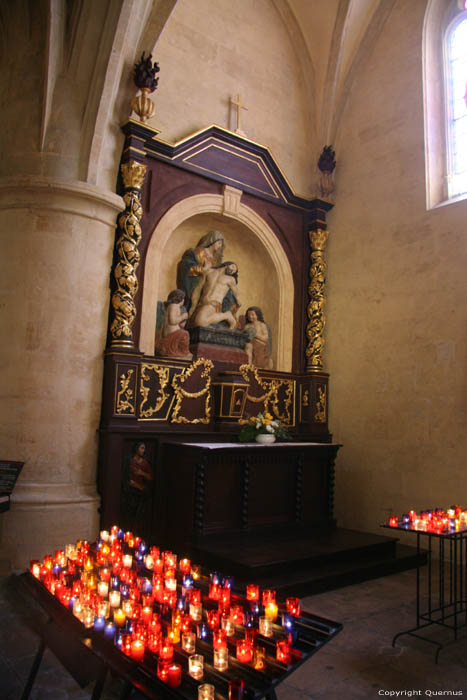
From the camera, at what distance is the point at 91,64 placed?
276 inches

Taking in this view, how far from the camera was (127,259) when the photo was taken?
282 inches

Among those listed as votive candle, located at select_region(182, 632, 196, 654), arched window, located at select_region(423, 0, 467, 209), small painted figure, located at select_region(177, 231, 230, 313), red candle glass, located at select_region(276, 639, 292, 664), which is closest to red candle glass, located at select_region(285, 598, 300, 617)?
red candle glass, located at select_region(276, 639, 292, 664)

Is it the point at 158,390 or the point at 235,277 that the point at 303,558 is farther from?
the point at 235,277

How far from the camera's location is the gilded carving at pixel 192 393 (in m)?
7.57

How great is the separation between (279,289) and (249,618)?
6.95 m

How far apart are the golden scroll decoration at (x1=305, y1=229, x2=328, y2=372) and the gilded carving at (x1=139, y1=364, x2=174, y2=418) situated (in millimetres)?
2714

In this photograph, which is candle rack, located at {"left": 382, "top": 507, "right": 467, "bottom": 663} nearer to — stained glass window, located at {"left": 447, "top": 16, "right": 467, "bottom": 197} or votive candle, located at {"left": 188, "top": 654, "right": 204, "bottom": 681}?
votive candle, located at {"left": 188, "top": 654, "right": 204, "bottom": 681}

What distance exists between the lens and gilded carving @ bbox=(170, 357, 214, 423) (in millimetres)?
7574

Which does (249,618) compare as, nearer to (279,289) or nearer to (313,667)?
(313,667)

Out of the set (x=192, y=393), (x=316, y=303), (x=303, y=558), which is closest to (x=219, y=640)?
(x=303, y=558)

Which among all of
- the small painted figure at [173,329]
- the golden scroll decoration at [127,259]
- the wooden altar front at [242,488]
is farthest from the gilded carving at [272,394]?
the golden scroll decoration at [127,259]

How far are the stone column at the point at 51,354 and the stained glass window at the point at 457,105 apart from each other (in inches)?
195

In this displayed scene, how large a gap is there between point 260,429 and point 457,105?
222 inches

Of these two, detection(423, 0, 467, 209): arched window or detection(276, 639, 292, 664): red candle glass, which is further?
detection(423, 0, 467, 209): arched window
